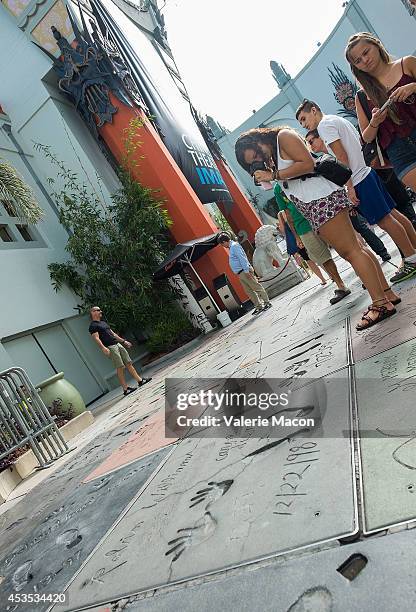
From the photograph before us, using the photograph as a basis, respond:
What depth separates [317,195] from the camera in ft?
10.2

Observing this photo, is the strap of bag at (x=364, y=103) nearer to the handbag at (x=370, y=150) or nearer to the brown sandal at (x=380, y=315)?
the handbag at (x=370, y=150)

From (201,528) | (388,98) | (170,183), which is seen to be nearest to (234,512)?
(201,528)

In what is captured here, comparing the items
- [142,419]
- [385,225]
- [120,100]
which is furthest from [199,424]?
[120,100]

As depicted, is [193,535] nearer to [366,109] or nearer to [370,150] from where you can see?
[370,150]

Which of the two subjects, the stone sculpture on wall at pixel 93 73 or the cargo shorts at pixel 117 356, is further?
the stone sculpture on wall at pixel 93 73

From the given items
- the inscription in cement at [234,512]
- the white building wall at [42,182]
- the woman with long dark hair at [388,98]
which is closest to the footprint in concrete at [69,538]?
the inscription in cement at [234,512]

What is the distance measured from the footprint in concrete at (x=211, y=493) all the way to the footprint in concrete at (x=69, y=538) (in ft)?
2.32

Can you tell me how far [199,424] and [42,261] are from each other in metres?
9.17

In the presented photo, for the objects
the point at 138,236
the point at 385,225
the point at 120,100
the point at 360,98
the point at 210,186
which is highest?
the point at 120,100

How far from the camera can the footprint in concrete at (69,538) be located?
2.06 meters

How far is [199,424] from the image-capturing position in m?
2.91

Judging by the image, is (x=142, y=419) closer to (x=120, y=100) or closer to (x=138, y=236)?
(x=138, y=236)

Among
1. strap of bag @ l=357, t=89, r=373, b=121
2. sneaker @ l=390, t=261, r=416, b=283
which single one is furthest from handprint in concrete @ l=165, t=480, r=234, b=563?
strap of bag @ l=357, t=89, r=373, b=121

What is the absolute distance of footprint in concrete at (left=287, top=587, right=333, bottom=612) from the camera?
930 mm
